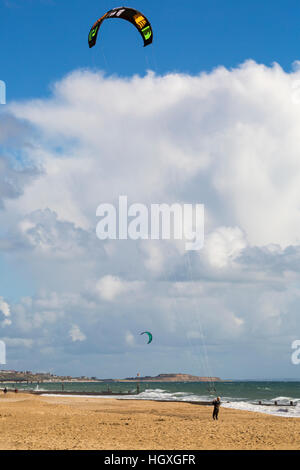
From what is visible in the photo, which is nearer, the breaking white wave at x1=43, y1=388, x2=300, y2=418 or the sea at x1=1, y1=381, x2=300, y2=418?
the breaking white wave at x1=43, y1=388, x2=300, y2=418

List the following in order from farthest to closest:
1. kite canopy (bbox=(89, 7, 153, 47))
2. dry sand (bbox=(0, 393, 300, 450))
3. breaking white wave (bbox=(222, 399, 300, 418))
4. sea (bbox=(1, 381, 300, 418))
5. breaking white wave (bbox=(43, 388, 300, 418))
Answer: sea (bbox=(1, 381, 300, 418))
breaking white wave (bbox=(43, 388, 300, 418))
breaking white wave (bbox=(222, 399, 300, 418))
kite canopy (bbox=(89, 7, 153, 47))
dry sand (bbox=(0, 393, 300, 450))

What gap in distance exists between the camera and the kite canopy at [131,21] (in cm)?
2172

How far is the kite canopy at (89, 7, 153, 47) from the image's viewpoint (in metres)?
21.7

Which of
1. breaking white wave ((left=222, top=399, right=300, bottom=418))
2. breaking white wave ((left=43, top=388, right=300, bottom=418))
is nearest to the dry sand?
→ breaking white wave ((left=222, top=399, right=300, bottom=418))

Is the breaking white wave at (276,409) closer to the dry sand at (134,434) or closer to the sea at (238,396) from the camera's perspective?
the sea at (238,396)

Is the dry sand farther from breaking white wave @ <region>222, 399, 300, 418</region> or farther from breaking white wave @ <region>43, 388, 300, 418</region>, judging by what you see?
breaking white wave @ <region>43, 388, 300, 418</region>

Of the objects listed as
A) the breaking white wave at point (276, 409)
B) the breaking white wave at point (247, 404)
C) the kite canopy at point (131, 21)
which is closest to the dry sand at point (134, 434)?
the breaking white wave at point (276, 409)

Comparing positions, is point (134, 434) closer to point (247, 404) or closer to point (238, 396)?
point (247, 404)
